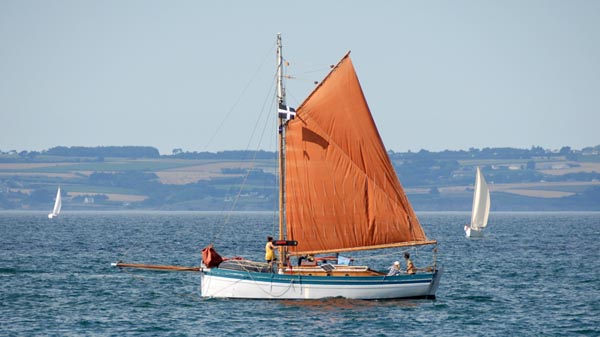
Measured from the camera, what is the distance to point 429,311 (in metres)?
53.3

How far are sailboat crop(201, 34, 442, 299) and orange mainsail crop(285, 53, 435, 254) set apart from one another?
2.1 inches

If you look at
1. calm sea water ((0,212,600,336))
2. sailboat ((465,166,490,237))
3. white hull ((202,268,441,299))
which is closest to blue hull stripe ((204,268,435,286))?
white hull ((202,268,441,299))

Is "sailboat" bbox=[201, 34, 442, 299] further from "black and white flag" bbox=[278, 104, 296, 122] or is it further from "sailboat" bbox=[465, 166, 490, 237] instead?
"sailboat" bbox=[465, 166, 490, 237]

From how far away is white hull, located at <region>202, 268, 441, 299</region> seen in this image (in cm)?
5472

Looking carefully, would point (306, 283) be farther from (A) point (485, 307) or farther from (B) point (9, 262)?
(B) point (9, 262)

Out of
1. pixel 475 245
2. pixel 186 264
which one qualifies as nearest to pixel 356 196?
pixel 186 264

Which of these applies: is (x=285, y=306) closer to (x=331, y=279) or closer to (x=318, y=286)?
(x=318, y=286)

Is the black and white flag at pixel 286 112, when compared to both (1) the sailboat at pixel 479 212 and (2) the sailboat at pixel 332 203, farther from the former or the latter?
(1) the sailboat at pixel 479 212

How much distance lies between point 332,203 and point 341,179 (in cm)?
142

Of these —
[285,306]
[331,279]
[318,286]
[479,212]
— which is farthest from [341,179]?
[479,212]

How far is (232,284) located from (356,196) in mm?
8091

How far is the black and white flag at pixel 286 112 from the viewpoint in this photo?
55594mm

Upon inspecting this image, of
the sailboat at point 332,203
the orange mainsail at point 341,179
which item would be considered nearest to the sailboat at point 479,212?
the sailboat at point 332,203

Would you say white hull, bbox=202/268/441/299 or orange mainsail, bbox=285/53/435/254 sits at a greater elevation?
orange mainsail, bbox=285/53/435/254
